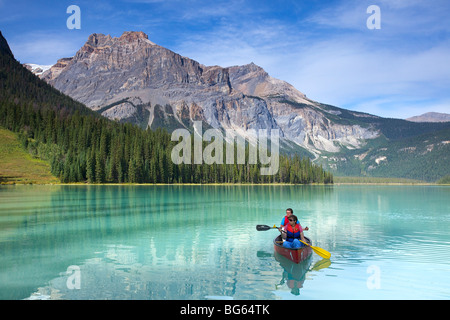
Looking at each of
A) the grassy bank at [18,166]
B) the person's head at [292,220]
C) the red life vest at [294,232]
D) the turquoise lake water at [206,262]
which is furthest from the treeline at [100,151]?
the person's head at [292,220]

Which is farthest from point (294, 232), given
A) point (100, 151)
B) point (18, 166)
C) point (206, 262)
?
point (100, 151)

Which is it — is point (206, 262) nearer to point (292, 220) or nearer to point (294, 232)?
point (294, 232)

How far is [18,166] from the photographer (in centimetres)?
14262

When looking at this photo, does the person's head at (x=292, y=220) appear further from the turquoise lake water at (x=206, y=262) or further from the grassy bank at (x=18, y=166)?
the grassy bank at (x=18, y=166)

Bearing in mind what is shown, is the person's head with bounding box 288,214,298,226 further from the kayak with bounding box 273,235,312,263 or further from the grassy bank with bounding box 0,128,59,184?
the grassy bank with bounding box 0,128,59,184

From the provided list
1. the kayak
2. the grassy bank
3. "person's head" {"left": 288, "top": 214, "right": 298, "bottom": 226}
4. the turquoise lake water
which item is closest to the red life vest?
"person's head" {"left": 288, "top": 214, "right": 298, "bottom": 226}

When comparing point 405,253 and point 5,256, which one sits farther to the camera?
point 405,253

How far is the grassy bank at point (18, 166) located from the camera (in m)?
133

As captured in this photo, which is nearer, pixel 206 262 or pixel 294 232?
pixel 206 262

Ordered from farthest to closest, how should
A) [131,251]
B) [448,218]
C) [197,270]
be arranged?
[448,218], [131,251], [197,270]

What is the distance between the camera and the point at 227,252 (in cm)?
2828

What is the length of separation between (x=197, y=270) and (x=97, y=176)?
137 metres
